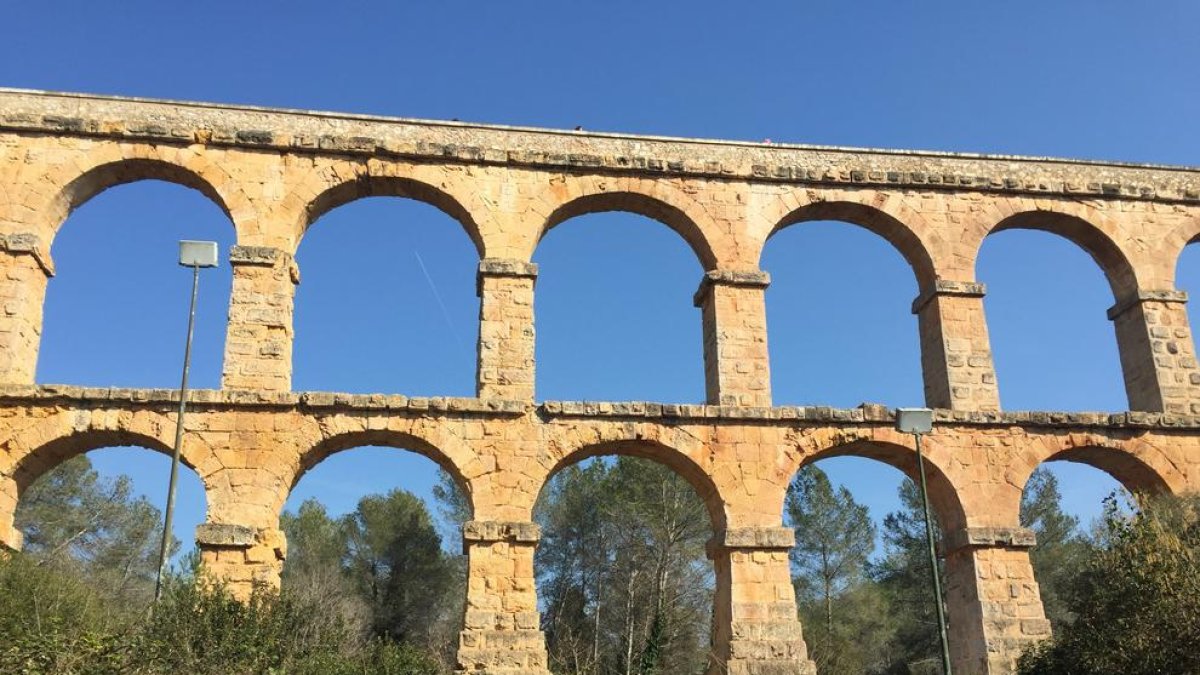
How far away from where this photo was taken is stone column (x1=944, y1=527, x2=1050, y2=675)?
12789 millimetres

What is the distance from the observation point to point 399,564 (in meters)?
25.6

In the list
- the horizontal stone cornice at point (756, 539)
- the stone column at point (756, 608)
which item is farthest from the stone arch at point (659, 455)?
the stone column at point (756, 608)

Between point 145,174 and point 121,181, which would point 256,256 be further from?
point 121,181

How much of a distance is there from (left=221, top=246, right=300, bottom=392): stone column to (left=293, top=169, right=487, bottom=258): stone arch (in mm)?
627

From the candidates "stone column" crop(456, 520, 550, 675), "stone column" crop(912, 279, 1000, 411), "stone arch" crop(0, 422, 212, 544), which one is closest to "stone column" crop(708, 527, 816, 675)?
"stone column" crop(456, 520, 550, 675)

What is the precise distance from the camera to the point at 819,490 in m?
27.3

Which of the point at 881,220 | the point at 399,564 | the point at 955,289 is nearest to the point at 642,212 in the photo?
the point at 881,220

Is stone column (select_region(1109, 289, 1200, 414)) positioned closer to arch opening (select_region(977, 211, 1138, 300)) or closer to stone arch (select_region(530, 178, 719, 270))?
arch opening (select_region(977, 211, 1138, 300))

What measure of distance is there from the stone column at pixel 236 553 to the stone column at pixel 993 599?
8.22 metres

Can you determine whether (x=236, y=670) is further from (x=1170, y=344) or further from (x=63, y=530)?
(x=63, y=530)

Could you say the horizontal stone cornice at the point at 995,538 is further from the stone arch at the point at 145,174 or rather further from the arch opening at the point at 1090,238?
the stone arch at the point at 145,174

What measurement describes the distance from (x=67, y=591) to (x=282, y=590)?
204 centimetres

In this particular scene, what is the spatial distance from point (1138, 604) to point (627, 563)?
50.9 feet

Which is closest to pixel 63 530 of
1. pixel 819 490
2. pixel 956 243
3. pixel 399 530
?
pixel 399 530
